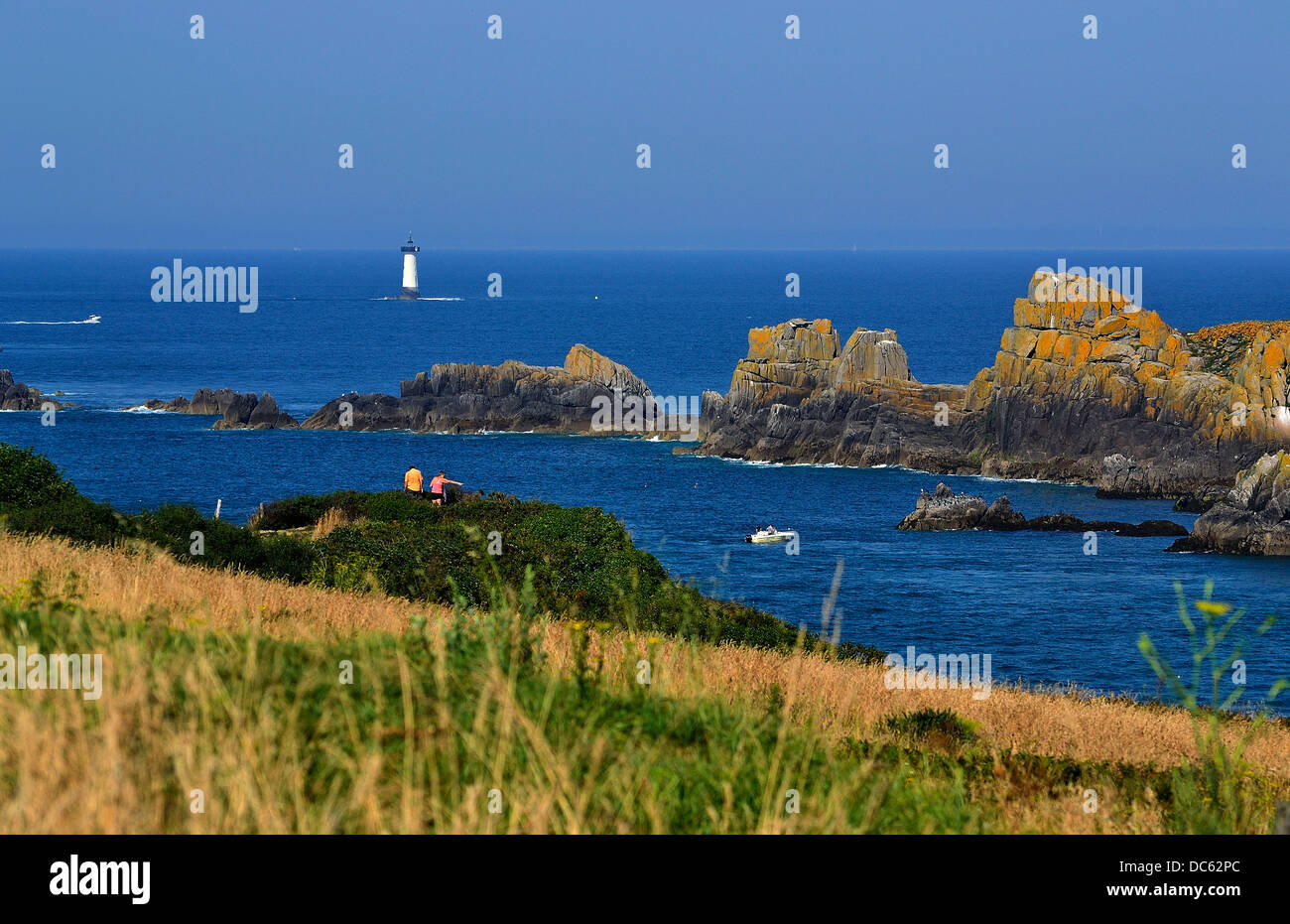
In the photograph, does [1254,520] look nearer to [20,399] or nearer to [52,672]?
[52,672]

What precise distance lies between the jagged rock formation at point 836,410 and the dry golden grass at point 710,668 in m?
77.1

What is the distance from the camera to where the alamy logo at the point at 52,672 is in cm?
724

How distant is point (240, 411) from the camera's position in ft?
360

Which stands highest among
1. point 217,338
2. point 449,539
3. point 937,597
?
point 217,338

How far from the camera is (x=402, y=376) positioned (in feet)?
489

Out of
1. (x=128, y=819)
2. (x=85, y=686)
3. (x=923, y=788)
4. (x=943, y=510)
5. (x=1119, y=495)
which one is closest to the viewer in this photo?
(x=128, y=819)

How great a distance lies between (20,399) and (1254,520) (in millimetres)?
100750

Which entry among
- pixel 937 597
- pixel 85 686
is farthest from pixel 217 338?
pixel 85 686

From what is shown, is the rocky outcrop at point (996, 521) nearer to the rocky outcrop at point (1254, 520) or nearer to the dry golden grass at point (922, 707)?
the rocky outcrop at point (1254, 520)

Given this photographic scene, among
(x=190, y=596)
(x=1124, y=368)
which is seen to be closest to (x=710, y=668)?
(x=190, y=596)

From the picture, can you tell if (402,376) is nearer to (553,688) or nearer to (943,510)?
(943,510)

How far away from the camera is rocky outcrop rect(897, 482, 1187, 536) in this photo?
235ft

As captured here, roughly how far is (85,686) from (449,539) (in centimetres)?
2080
